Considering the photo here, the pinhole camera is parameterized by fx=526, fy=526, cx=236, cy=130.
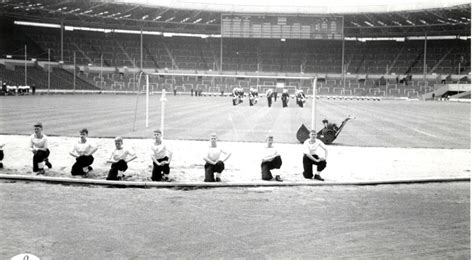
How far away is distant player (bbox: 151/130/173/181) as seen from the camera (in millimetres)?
11798

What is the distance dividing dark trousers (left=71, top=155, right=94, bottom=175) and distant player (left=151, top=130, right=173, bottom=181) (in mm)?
1699

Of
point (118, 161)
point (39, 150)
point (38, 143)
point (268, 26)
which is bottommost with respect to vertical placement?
point (118, 161)

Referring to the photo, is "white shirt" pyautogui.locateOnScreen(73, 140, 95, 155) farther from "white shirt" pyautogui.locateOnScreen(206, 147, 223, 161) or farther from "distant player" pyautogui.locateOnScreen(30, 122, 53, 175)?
"white shirt" pyautogui.locateOnScreen(206, 147, 223, 161)

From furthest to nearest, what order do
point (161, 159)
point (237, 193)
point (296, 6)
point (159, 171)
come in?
point (296, 6)
point (161, 159)
point (159, 171)
point (237, 193)

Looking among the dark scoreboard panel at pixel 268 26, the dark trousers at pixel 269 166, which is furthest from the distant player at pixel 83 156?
the dark scoreboard panel at pixel 268 26

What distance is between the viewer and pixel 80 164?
1235cm

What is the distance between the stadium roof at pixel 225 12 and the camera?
72625mm

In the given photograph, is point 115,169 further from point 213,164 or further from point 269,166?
point 269,166

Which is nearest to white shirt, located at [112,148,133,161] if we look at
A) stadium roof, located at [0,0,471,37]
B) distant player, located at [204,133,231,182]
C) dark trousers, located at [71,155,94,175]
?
dark trousers, located at [71,155,94,175]

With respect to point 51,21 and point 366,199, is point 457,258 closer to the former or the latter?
point 366,199

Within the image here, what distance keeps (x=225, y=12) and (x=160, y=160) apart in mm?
72725

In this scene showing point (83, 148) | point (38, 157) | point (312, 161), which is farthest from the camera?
point (38, 157)

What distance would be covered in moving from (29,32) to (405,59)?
59.5 meters

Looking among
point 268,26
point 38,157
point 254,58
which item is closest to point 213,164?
point 38,157
